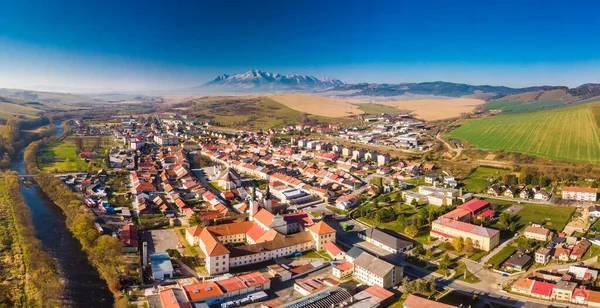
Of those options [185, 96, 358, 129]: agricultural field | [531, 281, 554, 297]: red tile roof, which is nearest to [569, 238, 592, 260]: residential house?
[531, 281, 554, 297]: red tile roof

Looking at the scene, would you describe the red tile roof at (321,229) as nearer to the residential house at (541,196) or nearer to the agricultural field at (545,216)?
→ the agricultural field at (545,216)

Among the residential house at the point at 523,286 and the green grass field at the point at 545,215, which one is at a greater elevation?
the green grass field at the point at 545,215

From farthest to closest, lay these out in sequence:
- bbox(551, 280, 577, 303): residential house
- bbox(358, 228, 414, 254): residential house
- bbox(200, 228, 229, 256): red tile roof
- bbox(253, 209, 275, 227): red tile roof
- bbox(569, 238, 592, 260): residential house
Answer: bbox(253, 209, 275, 227): red tile roof → bbox(358, 228, 414, 254): residential house → bbox(569, 238, 592, 260): residential house → bbox(200, 228, 229, 256): red tile roof → bbox(551, 280, 577, 303): residential house

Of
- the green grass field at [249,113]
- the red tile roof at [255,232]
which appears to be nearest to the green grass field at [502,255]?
the red tile roof at [255,232]

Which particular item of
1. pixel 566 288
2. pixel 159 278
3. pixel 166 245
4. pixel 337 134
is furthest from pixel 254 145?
pixel 566 288

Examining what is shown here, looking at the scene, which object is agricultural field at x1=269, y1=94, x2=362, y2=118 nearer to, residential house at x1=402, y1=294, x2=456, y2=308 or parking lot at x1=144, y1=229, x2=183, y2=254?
parking lot at x1=144, y1=229, x2=183, y2=254

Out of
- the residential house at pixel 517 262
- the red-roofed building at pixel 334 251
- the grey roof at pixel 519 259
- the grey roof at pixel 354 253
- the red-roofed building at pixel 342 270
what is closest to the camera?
the red-roofed building at pixel 342 270

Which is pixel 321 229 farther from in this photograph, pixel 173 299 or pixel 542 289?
pixel 542 289
